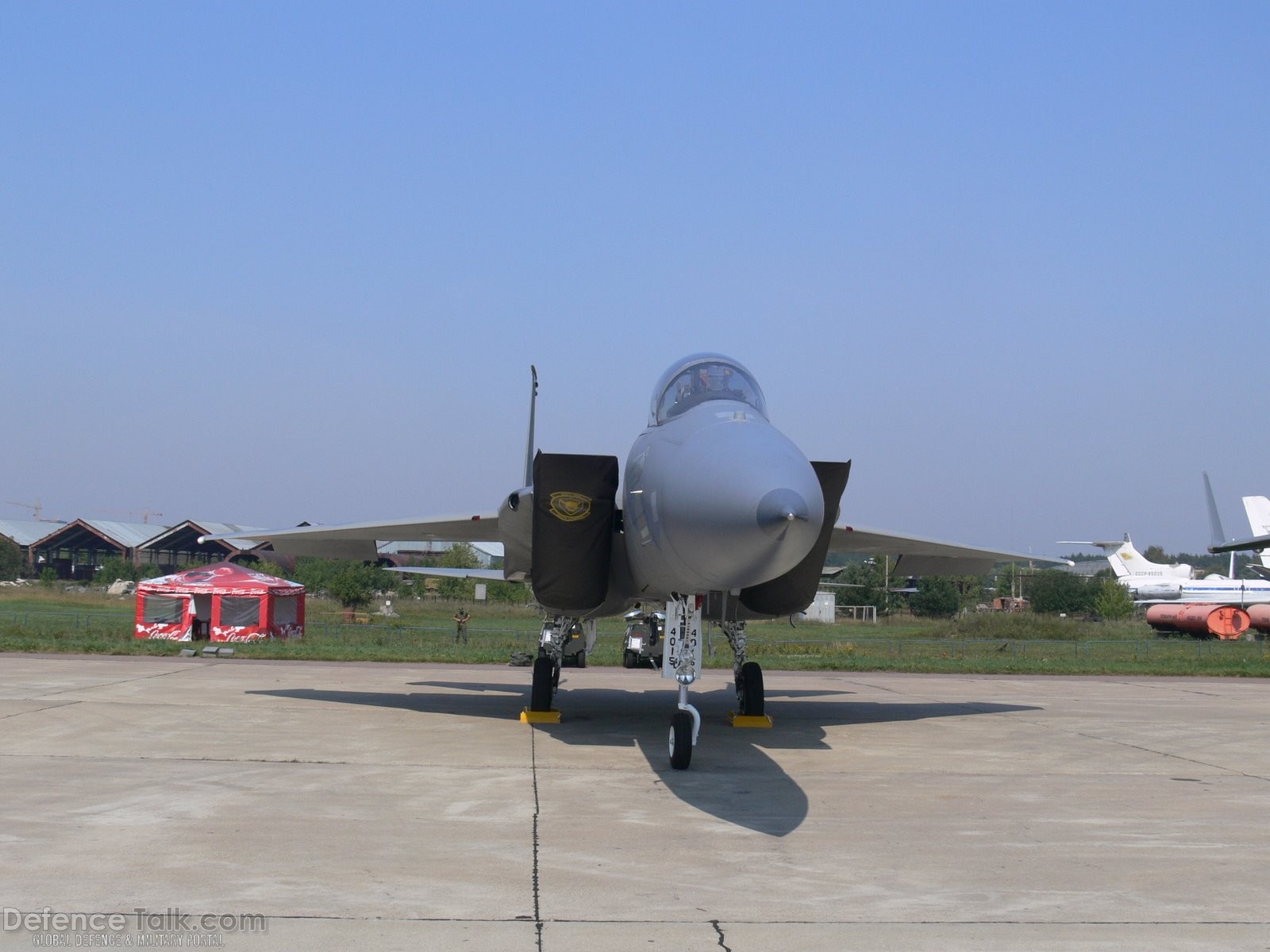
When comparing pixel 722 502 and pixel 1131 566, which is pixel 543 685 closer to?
pixel 722 502

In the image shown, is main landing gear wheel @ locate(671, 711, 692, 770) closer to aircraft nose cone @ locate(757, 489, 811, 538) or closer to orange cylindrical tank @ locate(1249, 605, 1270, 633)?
aircraft nose cone @ locate(757, 489, 811, 538)

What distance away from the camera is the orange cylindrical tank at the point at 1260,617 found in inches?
1441

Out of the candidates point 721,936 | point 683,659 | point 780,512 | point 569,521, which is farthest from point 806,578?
point 721,936

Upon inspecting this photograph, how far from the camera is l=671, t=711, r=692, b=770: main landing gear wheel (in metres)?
8.11

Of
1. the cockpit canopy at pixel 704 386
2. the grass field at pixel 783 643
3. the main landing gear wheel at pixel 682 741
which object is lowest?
the grass field at pixel 783 643

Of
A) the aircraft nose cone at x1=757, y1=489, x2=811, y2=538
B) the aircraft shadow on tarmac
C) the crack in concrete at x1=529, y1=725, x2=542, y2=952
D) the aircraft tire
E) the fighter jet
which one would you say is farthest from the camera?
the aircraft tire

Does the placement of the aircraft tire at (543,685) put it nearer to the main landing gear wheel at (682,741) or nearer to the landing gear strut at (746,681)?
the landing gear strut at (746,681)

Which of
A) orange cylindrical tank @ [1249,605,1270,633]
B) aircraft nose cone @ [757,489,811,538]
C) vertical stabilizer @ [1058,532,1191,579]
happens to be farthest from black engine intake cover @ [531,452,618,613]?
vertical stabilizer @ [1058,532,1191,579]

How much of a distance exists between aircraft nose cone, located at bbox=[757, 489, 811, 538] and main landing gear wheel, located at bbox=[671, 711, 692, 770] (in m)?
2.56

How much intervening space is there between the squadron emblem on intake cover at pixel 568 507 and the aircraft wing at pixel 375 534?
6.07ft

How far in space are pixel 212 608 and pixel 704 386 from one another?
22406 millimetres

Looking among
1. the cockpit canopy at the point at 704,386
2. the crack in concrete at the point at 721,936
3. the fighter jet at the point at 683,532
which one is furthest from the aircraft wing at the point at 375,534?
the crack in concrete at the point at 721,936

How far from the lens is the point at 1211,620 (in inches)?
1478

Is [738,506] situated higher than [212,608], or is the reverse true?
[738,506]
